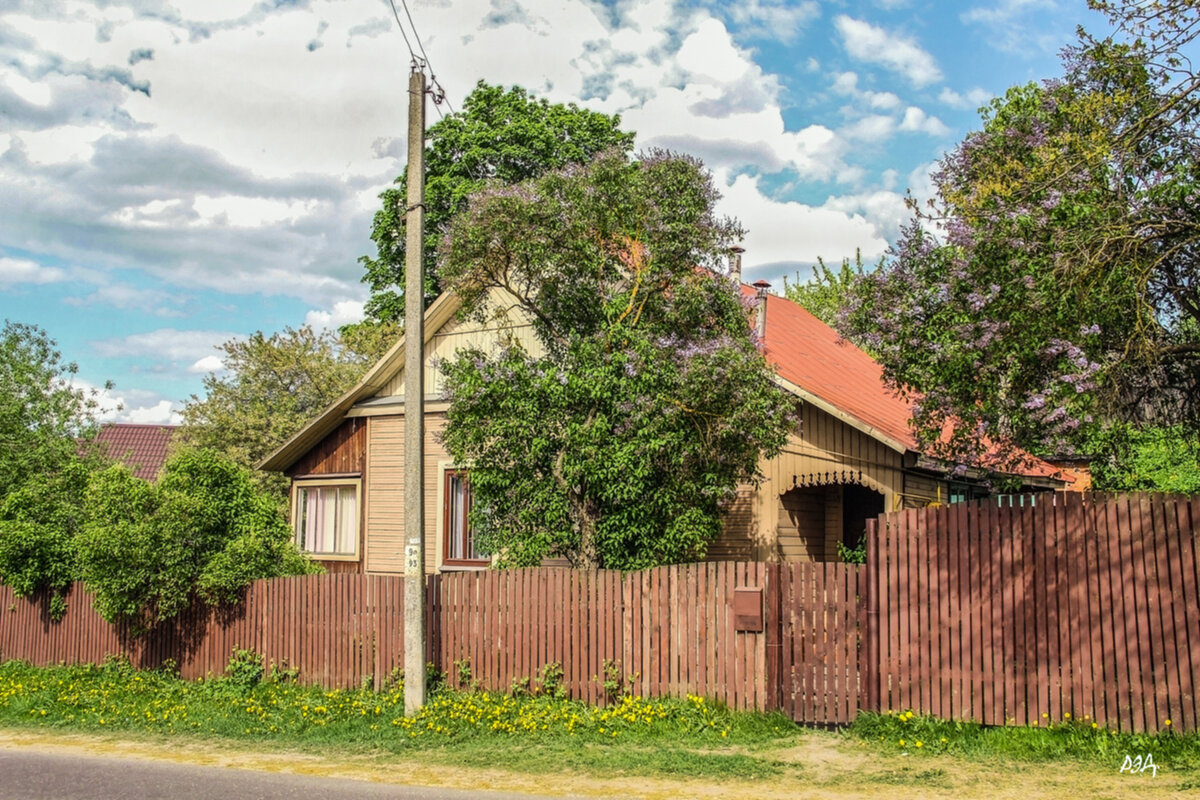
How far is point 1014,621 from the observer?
954cm

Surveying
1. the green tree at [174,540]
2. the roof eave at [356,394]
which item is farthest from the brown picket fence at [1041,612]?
the roof eave at [356,394]

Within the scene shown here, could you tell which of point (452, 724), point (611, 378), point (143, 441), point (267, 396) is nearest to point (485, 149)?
point (267, 396)

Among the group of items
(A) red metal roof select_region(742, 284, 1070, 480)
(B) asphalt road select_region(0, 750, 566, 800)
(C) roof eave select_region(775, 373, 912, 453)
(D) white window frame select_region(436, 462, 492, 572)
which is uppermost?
(A) red metal roof select_region(742, 284, 1070, 480)

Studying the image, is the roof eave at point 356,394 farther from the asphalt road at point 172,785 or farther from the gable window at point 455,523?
the asphalt road at point 172,785

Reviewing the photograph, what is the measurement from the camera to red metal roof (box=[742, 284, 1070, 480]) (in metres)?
14.9

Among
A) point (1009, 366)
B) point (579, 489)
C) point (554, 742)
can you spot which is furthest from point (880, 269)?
point (554, 742)

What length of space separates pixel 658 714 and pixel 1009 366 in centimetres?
518

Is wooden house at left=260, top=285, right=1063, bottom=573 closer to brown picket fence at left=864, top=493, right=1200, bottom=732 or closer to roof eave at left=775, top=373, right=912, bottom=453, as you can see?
roof eave at left=775, top=373, right=912, bottom=453

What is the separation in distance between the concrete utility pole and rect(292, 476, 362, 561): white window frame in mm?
8260

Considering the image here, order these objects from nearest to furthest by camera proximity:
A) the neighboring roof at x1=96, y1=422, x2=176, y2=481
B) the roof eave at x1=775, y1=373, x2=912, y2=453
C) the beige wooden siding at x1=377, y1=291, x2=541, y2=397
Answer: the roof eave at x1=775, y1=373, x2=912, y2=453
the beige wooden siding at x1=377, y1=291, x2=541, y2=397
the neighboring roof at x1=96, y1=422, x2=176, y2=481

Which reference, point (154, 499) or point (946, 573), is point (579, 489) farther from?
point (154, 499)

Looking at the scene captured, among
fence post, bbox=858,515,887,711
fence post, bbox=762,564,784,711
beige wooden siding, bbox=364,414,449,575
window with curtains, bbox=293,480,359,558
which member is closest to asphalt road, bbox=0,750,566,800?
fence post, bbox=762,564,784,711

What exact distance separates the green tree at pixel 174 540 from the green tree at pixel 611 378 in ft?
10.7

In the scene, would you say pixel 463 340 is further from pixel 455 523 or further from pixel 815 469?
pixel 815 469
